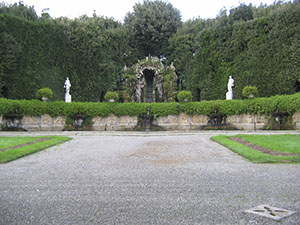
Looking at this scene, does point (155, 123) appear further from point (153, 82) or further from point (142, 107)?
point (153, 82)

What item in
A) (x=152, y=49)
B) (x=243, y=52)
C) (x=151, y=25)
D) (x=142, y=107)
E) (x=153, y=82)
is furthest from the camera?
(x=152, y=49)

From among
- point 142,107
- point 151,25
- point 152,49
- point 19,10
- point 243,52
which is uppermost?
point 151,25

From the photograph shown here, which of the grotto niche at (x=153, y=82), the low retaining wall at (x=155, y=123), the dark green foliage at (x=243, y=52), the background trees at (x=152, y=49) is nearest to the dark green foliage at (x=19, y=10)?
the background trees at (x=152, y=49)

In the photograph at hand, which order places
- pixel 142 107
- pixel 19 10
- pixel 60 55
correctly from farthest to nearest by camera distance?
1. pixel 60 55
2. pixel 19 10
3. pixel 142 107

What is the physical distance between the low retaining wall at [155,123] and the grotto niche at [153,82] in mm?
8151

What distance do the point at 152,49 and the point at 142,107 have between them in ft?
45.9

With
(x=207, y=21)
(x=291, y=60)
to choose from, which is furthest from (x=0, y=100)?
(x=207, y=21)

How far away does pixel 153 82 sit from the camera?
26.3 m

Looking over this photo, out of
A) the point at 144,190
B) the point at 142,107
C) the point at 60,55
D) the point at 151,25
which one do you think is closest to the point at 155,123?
the point at 142,107

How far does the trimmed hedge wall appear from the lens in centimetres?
1527

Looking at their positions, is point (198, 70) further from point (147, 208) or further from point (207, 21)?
point (147, 208)

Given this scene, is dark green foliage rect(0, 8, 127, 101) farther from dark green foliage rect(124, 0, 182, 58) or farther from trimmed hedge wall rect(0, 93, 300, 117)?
trimmed hedge wall rect(0, 93, 300, 117)

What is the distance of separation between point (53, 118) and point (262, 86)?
1363 cm

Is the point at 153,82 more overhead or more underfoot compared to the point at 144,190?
more overhead
